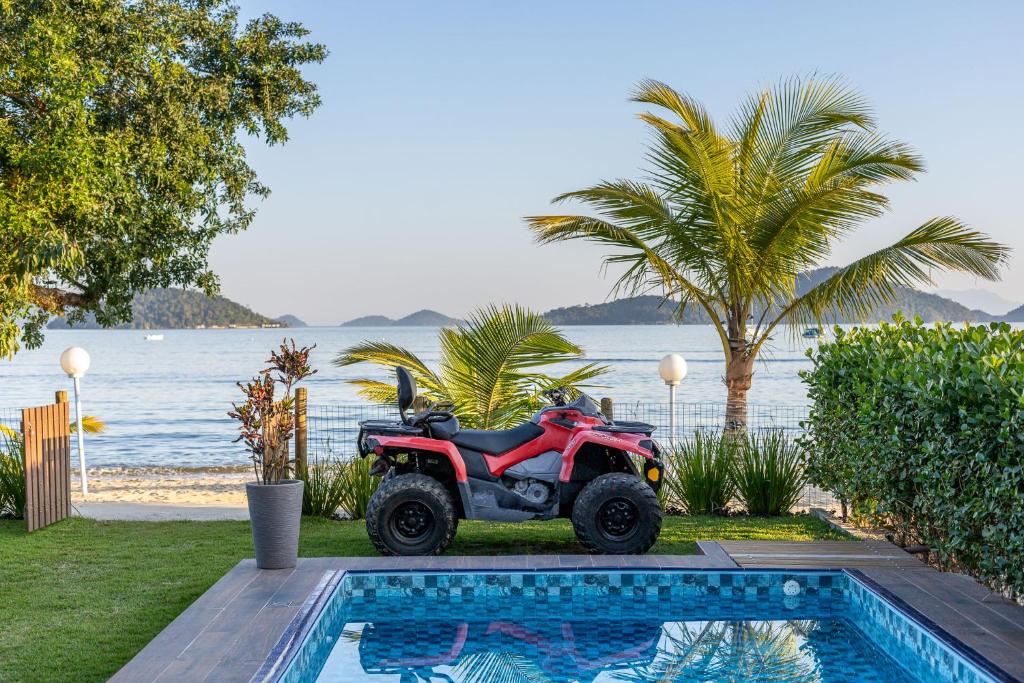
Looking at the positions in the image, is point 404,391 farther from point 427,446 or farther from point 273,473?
point 273,473

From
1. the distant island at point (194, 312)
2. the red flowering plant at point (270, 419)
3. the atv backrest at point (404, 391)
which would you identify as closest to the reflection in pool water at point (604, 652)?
the red flowering plant at point (270, 419)

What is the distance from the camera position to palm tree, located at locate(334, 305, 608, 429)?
30.5 ft

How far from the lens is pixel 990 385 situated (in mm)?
4480

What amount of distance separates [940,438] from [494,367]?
484cm

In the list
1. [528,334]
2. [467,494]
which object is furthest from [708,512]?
[467,494]

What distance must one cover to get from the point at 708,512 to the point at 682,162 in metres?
3.42

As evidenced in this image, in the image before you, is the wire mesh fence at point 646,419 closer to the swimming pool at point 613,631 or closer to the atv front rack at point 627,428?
the atv front rack at point 627,428

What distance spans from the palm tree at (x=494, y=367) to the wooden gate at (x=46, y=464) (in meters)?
2.47

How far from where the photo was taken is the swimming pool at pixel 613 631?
4.67m

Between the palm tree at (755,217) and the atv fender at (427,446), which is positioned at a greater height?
the palm tree at (755,217)

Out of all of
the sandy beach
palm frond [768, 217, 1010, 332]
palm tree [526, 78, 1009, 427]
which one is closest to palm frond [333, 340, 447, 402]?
palm tree [526, 78, 1009, 427]

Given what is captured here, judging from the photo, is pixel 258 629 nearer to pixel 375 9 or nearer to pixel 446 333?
pixel 446 333

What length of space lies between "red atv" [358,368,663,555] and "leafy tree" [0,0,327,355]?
4305 mm

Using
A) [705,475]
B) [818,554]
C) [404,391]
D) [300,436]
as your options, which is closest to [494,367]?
[300,436]
